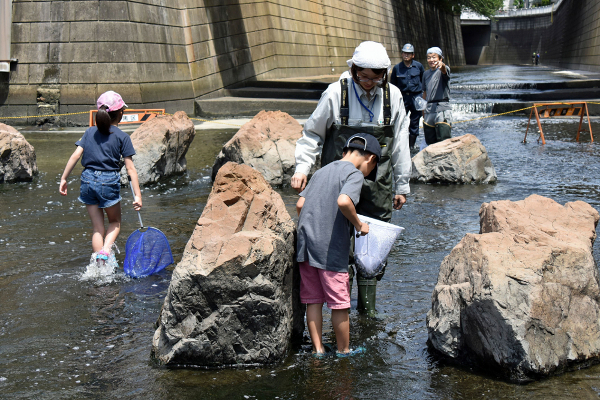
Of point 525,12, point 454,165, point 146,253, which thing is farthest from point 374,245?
point 525,12

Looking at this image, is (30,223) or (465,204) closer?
(30,223)

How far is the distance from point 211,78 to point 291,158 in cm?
1093

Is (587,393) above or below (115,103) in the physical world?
below

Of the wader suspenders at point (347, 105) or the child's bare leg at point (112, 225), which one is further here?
the child's bare leg at point (112, 225)

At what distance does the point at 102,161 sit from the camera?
4855mm

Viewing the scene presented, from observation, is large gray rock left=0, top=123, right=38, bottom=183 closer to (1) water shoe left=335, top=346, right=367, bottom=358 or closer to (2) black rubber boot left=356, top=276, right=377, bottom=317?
(2) black rubber boot left=356, top=276, right=377, bottom=317

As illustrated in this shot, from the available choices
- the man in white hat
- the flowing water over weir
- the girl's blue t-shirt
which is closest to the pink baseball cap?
the girl's blue t-shirt

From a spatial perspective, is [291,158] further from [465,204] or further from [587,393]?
[587,393]

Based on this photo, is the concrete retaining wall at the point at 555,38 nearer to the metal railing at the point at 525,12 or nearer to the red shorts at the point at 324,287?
the metal railing at the point at 525,12

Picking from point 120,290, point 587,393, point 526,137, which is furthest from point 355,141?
point 526,137

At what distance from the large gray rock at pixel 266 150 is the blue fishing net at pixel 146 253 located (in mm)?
3414

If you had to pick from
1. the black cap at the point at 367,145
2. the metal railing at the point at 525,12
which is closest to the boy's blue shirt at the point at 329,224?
the black cap at the point at 367,145

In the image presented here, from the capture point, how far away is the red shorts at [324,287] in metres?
3.29

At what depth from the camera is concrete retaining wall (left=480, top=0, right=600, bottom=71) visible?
1222 inches
